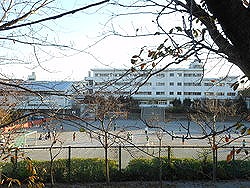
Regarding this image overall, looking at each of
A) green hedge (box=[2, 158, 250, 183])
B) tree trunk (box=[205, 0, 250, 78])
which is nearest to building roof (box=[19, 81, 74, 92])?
tree trunk (box=[205, 0, 250, 78])

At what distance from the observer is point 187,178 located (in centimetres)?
882

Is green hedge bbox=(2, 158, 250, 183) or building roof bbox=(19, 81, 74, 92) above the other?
building roof bbox=(19, 81, 74, 92)

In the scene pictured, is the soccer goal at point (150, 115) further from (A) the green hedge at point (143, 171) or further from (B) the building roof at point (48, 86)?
(A) the green hedge at point (143, 171)

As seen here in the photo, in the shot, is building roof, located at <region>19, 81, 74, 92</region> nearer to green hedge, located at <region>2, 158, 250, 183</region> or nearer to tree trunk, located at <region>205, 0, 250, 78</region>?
tree trunk, located at <region>205, 0, 250, 78</region>

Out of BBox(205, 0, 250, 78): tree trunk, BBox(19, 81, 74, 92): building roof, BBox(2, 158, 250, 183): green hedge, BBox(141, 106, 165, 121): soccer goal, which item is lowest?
BBox(2, 158, 250, 183): green hedge

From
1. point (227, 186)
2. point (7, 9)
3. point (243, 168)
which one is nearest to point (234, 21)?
point (7, 9)

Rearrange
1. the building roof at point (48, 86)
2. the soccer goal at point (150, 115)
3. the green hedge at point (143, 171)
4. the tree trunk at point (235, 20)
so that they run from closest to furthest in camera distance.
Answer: the tree trunk at point (235, 20) < the building roof at point (48, 86) < the soccer goal at point (150, 115) < the green hedge at point (143, 171)

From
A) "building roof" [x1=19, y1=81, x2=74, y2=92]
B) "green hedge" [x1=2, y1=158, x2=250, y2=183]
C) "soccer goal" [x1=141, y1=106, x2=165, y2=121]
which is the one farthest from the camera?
"green hedge" [x1=2, y1=158, x2=250, y2=183]

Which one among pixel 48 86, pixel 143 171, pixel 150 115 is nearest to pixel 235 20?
pixel 48 86

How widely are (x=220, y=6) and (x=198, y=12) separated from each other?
1.10 feet

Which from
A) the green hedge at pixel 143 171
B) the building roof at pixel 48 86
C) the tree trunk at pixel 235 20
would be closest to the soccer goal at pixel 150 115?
the building roof at pixel 48 86

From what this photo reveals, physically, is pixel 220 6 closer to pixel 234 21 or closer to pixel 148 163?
pixel 234 21

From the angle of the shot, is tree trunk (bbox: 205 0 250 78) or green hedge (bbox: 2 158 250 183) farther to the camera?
green hedge (bbox: 2 158 250 183)

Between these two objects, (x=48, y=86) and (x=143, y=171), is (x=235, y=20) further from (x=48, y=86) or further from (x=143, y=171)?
(x=143, y=171)
